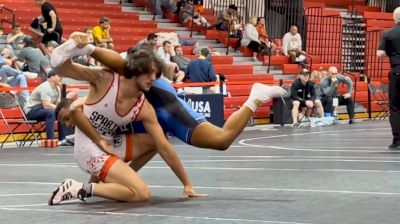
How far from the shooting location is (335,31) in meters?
26.1

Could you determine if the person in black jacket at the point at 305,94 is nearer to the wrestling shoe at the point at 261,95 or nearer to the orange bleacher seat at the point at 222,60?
the orange bleacher seat at the point at 222,60

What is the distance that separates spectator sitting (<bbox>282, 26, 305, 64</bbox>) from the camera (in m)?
23.6

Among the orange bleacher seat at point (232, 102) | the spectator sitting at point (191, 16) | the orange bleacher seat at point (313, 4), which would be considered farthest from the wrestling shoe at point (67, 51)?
the orange bleacher seat at point (313, 4)

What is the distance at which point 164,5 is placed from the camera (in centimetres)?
2391

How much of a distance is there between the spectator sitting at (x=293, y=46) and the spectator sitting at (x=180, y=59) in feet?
15.2

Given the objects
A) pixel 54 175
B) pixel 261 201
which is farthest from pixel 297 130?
pixel 261 201

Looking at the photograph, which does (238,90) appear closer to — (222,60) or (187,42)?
(222,60)

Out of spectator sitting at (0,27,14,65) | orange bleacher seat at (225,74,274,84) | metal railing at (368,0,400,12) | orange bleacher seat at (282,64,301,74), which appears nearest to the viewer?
spectator sitting at (0,27,14,65)

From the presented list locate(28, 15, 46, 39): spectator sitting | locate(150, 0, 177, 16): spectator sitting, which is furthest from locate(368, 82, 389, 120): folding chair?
locate(28, 15, 46, 39): spectator sitting

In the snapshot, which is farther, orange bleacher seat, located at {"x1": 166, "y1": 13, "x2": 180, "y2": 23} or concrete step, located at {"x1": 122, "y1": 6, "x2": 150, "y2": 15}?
orange bleacher seat, located at {"x1": 166, "y1": 13, "x2": 180, "y2": 23}

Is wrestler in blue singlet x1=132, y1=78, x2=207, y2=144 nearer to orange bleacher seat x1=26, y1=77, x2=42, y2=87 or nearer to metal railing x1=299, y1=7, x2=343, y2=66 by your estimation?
orange bleacher seat x1=26, y1=77, x2=42, y2=87

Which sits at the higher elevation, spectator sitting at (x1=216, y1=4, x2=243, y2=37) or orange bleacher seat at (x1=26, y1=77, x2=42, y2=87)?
spectator sitting at (x1=216, y1=4, x2=243, y2=37)

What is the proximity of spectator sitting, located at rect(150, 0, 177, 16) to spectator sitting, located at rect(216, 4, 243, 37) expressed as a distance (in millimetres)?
1198

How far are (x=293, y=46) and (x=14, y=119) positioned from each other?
10.3 metres
